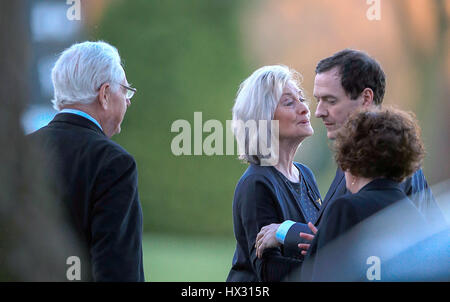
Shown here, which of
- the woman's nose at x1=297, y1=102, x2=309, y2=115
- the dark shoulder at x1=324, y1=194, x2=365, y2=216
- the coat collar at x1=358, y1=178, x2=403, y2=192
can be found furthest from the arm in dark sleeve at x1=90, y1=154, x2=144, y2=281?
the woman's nose at x1=297, y1=102, x2=309, y2=115

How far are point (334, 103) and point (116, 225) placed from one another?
1382mm

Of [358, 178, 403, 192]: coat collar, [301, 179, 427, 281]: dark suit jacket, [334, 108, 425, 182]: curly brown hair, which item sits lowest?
[301, 179, 427, 281]: dark suit jacket

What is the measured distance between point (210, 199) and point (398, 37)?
11.3 ft

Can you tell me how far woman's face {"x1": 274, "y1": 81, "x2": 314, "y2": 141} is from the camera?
3.20 m

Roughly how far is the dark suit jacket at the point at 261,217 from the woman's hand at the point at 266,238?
0.04 metres

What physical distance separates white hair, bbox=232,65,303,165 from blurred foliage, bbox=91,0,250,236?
5.16 m

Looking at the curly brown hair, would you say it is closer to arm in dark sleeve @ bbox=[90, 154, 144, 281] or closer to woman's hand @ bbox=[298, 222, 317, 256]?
woman's hand @ bbox=[298, 222, 317, 256]

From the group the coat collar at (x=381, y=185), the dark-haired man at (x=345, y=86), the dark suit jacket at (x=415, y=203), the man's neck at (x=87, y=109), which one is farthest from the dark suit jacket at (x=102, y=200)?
the dark-haired man at (x=345, y=86)

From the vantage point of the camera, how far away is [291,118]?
10.5 ft

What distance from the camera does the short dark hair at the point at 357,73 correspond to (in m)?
3.25

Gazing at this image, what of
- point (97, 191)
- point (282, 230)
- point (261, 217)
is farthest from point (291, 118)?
point (97, 191)

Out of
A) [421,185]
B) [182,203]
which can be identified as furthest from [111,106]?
[182,203]

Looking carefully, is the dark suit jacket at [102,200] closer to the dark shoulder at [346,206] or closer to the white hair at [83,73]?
the white hair at [83,73]

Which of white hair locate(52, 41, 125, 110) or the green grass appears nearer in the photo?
white hair locate(52, 41, 125, 110)
